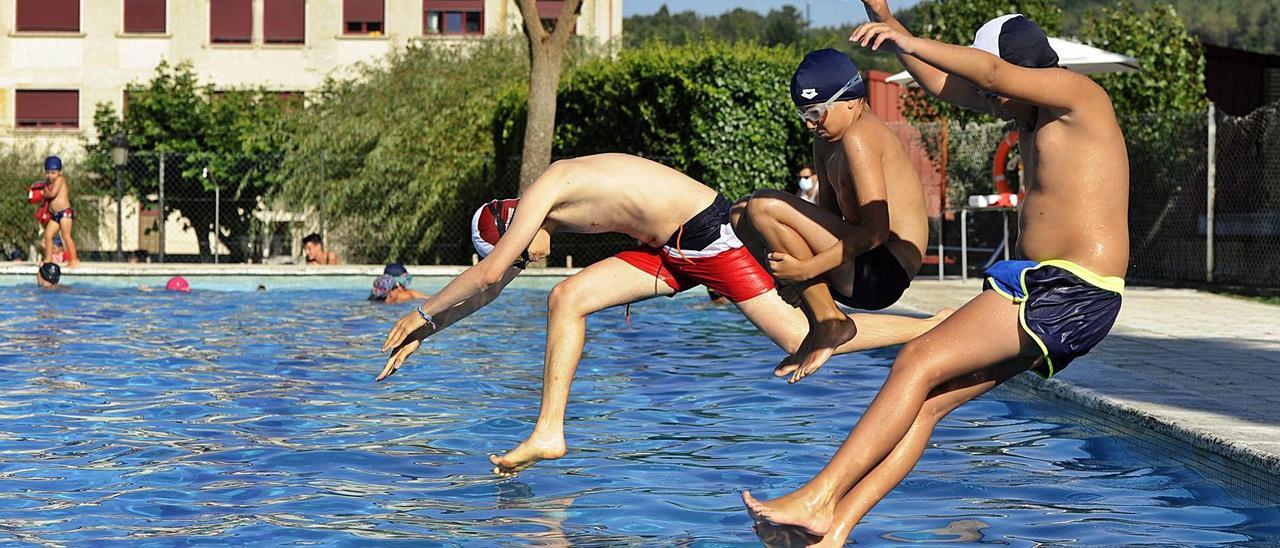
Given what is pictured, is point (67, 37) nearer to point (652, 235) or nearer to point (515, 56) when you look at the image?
point (515, 56)

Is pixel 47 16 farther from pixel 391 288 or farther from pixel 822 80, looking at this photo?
pixel 822 80

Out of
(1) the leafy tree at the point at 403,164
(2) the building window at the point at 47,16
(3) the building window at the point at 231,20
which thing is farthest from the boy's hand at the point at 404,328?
(2) the building window at the point at 47,16

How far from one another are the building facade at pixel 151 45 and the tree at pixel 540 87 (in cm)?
1825

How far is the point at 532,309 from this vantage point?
16.3 meters

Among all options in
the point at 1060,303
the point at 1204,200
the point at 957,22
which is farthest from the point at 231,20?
the point at 1060,303

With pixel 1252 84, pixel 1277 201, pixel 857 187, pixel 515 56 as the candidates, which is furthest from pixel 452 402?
pixel 1252 84

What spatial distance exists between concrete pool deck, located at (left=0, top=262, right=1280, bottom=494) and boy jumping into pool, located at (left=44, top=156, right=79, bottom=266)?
12307 mm

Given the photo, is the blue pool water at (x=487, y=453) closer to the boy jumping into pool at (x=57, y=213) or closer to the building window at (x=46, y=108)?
the boy jumping into pool at (x=57, y=213)

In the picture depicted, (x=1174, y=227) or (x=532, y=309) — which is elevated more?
(x=1174, y=227)

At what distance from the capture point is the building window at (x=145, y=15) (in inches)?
1580

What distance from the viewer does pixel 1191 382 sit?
291 inches

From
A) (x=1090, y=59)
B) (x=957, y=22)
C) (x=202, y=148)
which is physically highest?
(x=957, y=22)

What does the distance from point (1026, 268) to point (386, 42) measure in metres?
37.1

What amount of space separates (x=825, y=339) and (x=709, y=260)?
903mm
